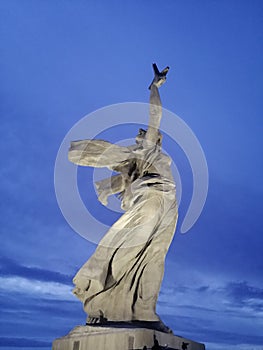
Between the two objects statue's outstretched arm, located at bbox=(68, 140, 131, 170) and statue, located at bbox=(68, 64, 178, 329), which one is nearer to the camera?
statue, located at bbox=(68, 64, 178, 329)

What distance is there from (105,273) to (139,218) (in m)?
1.09

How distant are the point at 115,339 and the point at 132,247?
1587mm

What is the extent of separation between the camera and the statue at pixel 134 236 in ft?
21.3

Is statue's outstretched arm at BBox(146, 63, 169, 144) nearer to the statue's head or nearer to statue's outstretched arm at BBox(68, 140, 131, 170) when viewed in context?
the statue's head

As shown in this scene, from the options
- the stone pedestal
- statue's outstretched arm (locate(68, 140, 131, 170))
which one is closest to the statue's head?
statue's outstretched arm (locate(68, 140, 131, 170))

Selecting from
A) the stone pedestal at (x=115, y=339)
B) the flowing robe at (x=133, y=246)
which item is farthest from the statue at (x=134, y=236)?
the stone pedestal at (x=115, y=339)

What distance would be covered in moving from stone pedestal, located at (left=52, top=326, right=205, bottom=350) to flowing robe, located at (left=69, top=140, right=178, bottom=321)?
0.53 m

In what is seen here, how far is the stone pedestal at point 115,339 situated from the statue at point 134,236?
1.43 ft

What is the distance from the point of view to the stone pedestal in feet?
17.9

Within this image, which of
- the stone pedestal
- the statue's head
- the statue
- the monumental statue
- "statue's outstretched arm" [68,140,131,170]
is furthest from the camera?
the statue's head

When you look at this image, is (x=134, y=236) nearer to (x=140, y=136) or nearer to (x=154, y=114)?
(x=140, y=136)

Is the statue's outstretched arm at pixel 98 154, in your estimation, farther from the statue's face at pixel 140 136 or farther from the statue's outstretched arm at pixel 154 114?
the statue's outstretched arm at pixel 154 114

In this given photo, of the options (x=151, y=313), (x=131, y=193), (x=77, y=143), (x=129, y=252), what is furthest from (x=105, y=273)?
(x=77, y=143)

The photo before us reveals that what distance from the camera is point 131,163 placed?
25.1ft
